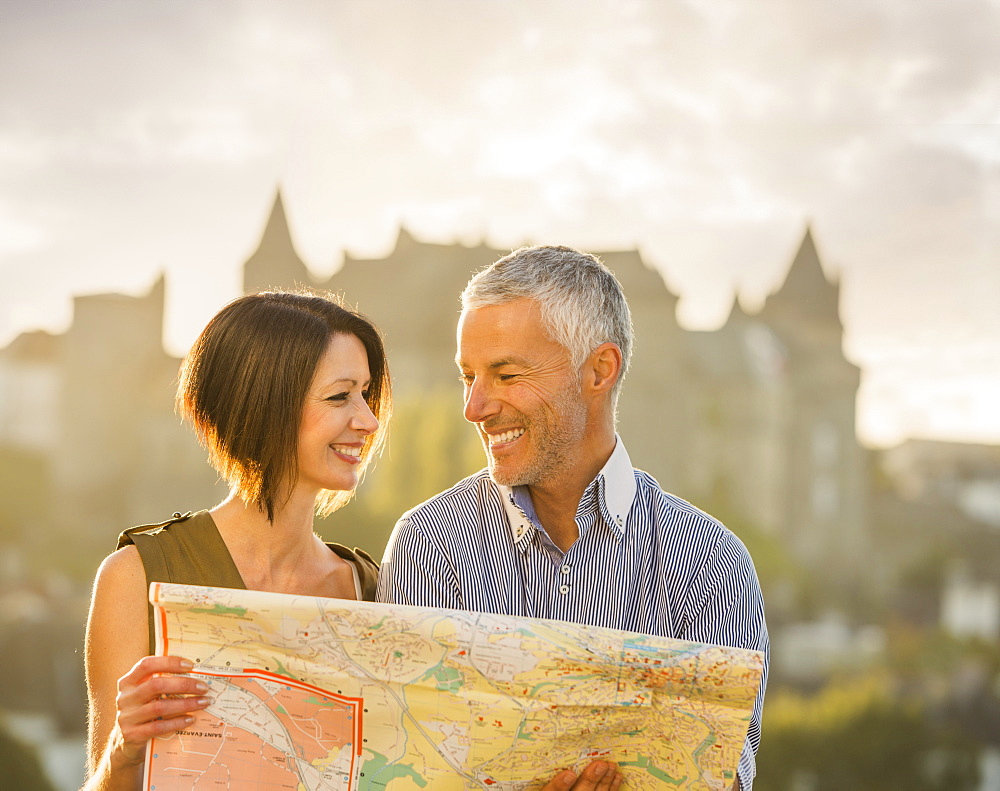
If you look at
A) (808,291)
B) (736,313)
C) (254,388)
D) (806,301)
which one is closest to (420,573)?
(254,388)

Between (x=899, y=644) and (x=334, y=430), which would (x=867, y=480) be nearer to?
(x=899, y=644)

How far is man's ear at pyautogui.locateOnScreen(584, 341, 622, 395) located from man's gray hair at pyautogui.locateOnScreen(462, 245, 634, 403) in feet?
0.07

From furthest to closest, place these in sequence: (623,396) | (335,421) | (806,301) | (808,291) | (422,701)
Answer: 1. (806,301)
2. (808,291)
3. (623,396)
4. (335,421)
5. (422,701)

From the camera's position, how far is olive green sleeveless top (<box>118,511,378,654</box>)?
2119 mm

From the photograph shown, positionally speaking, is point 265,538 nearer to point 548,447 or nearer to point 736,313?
point 548,447

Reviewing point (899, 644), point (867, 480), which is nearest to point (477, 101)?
point (867, 480)

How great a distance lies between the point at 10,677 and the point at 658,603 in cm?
1587

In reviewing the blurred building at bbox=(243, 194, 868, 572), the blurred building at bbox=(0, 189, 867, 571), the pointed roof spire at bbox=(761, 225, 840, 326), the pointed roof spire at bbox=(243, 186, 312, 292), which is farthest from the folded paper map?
the pointed roof spire at bbox=(761, 225, 840, 326)

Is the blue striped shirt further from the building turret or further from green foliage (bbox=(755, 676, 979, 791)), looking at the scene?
the building turret

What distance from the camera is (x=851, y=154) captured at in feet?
53.5

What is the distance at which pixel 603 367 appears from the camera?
2.31 metres

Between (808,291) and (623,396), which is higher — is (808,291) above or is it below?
above

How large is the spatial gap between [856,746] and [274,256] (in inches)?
518

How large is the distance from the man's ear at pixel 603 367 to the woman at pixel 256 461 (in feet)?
1.82
